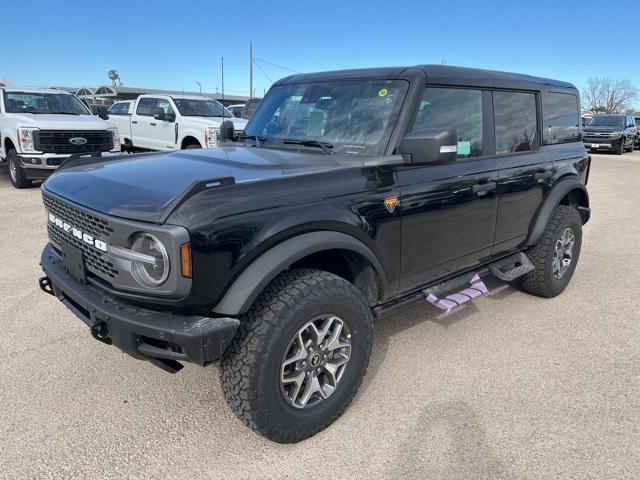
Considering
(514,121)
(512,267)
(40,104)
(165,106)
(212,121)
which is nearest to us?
(514,121)

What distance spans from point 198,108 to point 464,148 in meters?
9.59

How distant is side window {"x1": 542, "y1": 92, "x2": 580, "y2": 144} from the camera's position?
14.1 feet

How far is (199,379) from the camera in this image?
10.4 feet

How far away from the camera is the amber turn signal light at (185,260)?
2.08m

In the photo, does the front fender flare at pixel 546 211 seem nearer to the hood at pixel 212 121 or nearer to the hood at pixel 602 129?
the hood at pixel 212 121

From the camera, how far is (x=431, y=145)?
273 cm

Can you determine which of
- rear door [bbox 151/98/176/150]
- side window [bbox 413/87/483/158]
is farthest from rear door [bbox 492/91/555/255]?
rear door [bbox 151/98/176/150]

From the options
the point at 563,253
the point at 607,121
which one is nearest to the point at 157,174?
the point at 563,253

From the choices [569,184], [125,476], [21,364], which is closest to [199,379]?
[125,476]

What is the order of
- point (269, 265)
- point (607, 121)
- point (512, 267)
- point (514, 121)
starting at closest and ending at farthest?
point (269, 265) < point (514, 121) < point (512, 267) < point (607, 121)

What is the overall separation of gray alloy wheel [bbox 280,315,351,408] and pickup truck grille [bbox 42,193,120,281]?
95 cm

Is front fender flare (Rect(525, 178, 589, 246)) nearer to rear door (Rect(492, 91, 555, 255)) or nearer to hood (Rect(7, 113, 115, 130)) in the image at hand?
rear door (Rect(492, 91, 555, 255))

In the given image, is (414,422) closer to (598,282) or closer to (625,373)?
(625,373)

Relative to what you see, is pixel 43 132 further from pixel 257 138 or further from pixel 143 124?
pixel 257 138
